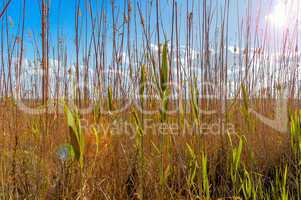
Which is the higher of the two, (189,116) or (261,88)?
(261,88)

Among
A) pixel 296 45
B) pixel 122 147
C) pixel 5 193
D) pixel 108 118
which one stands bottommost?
pixel 5 193

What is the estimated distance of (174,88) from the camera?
112cm

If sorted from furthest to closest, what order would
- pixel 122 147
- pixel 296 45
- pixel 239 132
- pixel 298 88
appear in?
pixel 298 88 < pixel 296 45 < pixel 239 132 < pixel 122 147

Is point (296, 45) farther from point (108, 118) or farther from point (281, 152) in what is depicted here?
point (108, 118)

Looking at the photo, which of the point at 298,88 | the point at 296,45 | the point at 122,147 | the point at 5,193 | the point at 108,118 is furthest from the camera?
the point at 298,88

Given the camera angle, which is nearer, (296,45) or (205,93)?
(205,93)

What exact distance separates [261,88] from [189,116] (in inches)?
25.6

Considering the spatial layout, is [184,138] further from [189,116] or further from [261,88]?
Answer: [261,88]

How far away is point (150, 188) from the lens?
0.94 meters

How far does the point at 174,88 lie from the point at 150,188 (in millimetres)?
428

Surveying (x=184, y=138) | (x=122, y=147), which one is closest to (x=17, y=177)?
(x=122, y=147)

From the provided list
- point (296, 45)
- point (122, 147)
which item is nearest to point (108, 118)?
point (122, 147)

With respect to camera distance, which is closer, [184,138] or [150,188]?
[150,188]

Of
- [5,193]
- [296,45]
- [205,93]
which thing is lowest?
[5,193]
